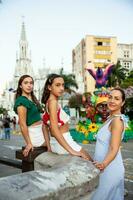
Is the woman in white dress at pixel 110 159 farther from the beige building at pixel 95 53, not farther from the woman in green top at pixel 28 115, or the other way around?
the beige building at pixel 95 53

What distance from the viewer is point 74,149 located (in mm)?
2920

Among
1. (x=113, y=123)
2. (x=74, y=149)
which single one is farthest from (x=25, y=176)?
(x=113, y=123)

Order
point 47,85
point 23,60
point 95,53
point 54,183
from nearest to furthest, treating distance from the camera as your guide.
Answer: point 54,183 → point 47,85 → point 95,53 → point 23,60

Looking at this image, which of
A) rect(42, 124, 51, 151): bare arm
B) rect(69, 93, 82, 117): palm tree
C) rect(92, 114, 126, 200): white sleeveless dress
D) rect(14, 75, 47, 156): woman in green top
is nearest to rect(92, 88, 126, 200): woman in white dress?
rect(92, 114, 126, 200): white sleeveless dress

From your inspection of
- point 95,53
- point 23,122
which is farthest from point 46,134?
point 95,53

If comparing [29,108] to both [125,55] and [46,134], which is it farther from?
[125,55]

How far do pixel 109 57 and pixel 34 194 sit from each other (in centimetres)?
7980

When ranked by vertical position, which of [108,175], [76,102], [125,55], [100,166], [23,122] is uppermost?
[125,55]

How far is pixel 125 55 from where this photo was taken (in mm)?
83000

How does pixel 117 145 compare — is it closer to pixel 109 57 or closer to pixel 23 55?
pixel 109 57

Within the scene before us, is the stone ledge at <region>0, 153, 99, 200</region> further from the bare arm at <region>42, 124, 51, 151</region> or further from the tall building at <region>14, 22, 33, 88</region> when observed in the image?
the tall building at <region>14, 22, 33, 88</region>

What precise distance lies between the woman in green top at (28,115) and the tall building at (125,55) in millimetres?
80091

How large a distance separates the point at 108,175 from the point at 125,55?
270 feet

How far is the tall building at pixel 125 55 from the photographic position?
269 ft
